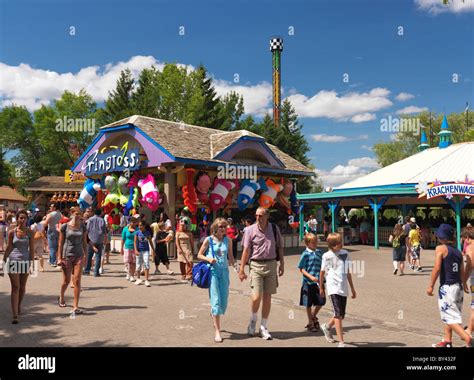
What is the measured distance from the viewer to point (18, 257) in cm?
742

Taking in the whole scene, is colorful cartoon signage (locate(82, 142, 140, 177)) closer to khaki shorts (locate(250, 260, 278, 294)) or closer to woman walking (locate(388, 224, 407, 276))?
woman walking (locate(388, 224, 407, 276))

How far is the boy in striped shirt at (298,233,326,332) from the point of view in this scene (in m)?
6.96

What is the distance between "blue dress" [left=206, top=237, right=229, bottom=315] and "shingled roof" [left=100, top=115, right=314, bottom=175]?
33.1ft

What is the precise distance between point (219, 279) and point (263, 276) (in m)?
0.64

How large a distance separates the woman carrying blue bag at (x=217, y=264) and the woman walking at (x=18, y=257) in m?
3.13

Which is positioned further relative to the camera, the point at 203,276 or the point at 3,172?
the point at 3,172

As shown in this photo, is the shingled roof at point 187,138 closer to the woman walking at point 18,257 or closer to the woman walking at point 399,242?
the woman walking at point 399,242

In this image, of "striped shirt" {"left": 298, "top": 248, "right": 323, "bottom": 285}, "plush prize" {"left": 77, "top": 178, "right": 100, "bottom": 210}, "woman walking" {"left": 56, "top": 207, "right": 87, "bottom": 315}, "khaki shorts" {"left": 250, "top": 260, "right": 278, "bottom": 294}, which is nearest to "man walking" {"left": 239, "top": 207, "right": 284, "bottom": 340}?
"khaki shorts" {"left": 250, "top": 260, "right": 278, "bottom": 294}

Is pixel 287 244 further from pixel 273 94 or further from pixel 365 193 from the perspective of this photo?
pixel 273 94

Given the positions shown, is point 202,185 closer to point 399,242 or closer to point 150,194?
point 150,194

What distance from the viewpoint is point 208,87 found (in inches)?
1901

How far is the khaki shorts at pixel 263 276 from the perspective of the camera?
652 cm

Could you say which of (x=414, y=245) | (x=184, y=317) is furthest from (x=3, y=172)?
(x=184, y=317)

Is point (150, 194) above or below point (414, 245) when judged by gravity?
above
